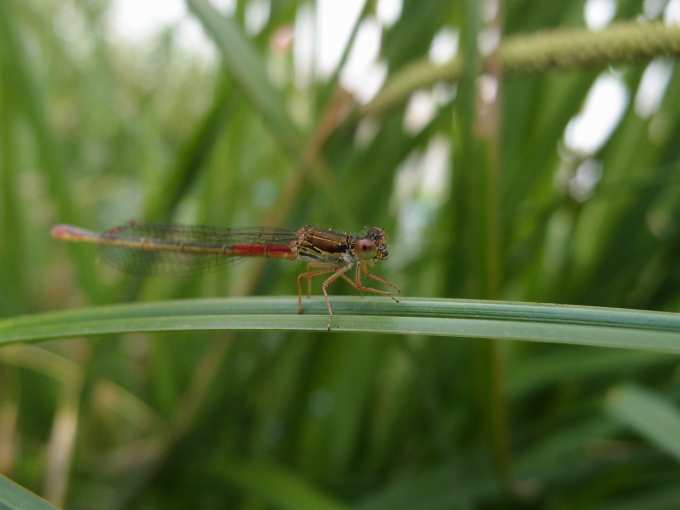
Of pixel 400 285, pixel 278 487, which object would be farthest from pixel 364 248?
pixel 400 285

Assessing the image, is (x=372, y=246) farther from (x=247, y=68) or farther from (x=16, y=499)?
(x=16, y=499)

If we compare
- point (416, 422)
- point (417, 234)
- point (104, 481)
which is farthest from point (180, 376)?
point (417, 234)

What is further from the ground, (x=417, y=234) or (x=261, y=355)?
(x=417, y=234)

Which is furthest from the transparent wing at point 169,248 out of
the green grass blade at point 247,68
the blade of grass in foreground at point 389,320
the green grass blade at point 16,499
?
the green grass blade at point 16,499

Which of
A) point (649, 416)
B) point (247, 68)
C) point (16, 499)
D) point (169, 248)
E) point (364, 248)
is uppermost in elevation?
point (247, 68)

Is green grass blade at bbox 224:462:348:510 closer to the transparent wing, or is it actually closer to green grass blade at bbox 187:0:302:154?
the transparent wing

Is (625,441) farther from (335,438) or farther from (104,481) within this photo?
(104,481)
